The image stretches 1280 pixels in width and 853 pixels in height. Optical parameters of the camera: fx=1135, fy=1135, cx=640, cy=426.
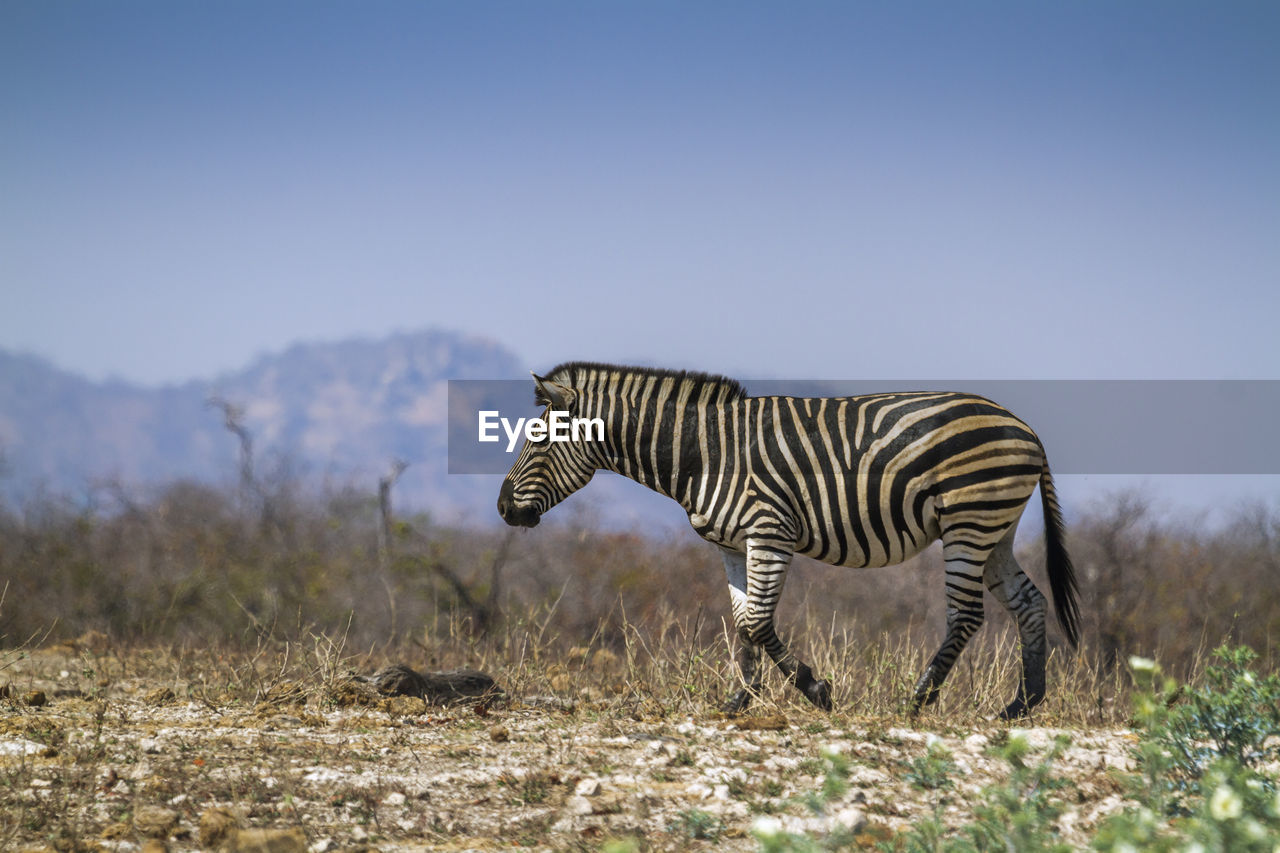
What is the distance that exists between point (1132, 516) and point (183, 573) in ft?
47.6

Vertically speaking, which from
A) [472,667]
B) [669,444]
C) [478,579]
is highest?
[669,444]

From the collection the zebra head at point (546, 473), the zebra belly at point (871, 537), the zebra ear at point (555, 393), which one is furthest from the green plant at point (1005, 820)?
the zebra ear at point (555, 393)

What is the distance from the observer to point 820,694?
8.08 metres

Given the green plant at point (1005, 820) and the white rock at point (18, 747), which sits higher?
the green plant at point (1005, 820)

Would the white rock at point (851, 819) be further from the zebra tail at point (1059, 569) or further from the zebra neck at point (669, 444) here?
the zebra tail at point (1059, 569)

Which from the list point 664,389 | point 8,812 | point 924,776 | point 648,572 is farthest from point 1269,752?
point 648,572

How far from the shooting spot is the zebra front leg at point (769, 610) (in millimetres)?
8172

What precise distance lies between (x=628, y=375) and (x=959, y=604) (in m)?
3.10

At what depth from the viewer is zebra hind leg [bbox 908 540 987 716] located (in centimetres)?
814

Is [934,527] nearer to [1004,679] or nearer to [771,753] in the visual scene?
[1004,679]

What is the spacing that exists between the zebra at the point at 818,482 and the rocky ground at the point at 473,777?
1134mm

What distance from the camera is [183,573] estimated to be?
16.9 meters

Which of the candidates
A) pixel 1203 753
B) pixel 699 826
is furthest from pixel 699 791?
pixel 1203 753

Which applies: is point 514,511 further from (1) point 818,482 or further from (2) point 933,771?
(2) point 933,771
